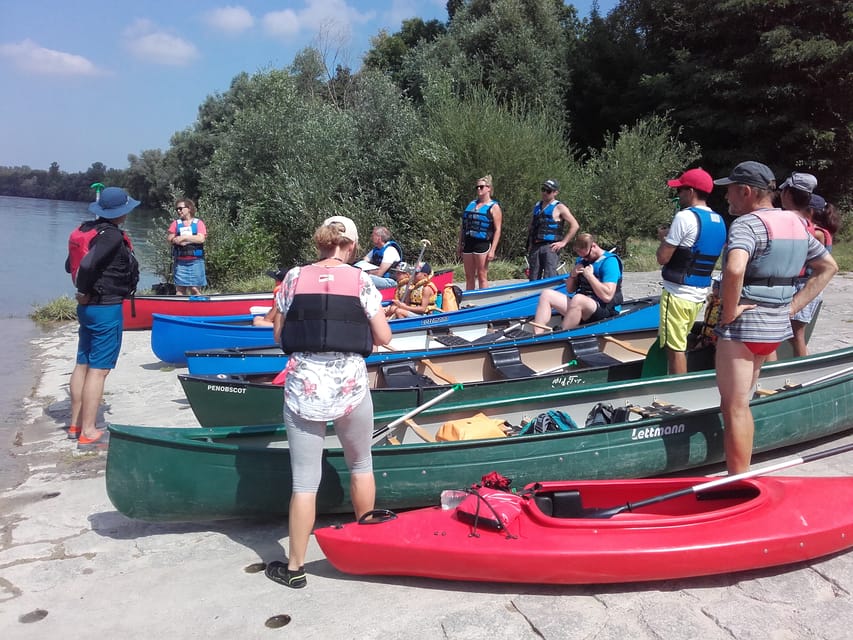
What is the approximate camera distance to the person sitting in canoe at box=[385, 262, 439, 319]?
7.83 m

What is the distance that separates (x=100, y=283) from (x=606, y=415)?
3.63m

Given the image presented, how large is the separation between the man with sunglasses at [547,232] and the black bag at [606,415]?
4242mm

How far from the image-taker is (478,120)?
54.2ft

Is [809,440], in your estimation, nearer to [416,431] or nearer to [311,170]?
[416,431]

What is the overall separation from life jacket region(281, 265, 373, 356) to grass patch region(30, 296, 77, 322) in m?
11.1

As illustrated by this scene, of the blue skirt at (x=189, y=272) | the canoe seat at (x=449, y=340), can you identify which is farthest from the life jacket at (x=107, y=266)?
the blue skirt at (x=189, y=272)

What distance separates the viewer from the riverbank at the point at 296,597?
302 centimetres


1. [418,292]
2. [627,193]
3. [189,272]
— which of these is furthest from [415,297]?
[627,193]

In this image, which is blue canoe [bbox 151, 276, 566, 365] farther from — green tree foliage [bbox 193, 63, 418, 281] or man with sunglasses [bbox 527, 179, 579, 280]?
green tree foliage [bbox 193, 63, 418, 281]

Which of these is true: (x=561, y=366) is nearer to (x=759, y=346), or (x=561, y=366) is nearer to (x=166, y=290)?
(x=759, y=346)

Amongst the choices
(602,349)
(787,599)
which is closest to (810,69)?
(602,349)

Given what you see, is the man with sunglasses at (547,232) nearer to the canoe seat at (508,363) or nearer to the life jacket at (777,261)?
the canoe seat at (508,363)

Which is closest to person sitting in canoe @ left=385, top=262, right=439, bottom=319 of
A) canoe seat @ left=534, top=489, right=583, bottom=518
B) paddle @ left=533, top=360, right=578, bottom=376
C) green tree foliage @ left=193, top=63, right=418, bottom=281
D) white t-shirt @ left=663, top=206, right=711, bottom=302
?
paddle @ left=533, top=360, right=578, bottom=376

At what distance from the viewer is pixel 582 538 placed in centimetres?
322
